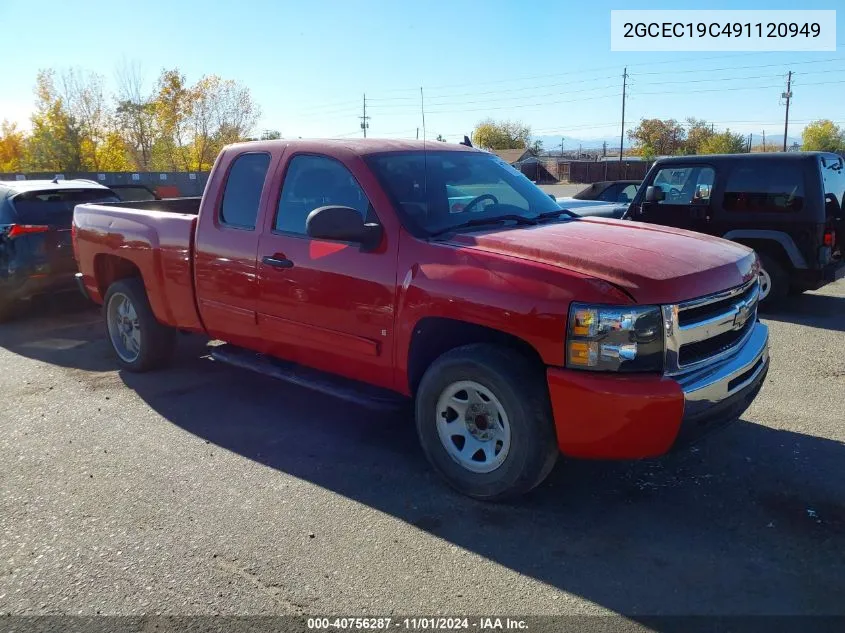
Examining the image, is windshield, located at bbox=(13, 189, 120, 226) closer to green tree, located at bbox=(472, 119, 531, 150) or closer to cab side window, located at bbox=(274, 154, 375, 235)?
cab side window, located at bbox=(274, 154, 375, 235)

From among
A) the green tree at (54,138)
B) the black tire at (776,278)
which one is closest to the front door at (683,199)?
the black tire at (776,278)

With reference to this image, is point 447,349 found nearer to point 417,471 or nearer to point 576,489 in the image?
point 417,471

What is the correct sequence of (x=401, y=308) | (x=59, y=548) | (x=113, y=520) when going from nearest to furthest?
(x=59, y=548) → (x=113, y=520) → (x=401, y=308)

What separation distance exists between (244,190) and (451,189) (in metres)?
1.52

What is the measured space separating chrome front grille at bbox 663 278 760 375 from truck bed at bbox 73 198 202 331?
3485 millimetres

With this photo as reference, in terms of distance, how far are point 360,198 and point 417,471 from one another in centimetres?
166

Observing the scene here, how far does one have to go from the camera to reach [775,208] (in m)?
7.93

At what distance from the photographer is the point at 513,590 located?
296cm

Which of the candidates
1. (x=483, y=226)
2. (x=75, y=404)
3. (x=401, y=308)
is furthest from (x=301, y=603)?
(x=75, y=404)

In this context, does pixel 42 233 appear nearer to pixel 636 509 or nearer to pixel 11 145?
pixel 636 509

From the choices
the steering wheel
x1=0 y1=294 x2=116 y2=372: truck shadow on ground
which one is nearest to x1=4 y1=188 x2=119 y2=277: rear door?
x1=0 y1=294 x2=116 y2=372: truck shadow on ground

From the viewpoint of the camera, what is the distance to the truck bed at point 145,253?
527 centimetres

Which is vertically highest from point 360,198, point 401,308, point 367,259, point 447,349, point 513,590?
point 360,198

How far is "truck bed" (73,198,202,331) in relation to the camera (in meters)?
5.27
